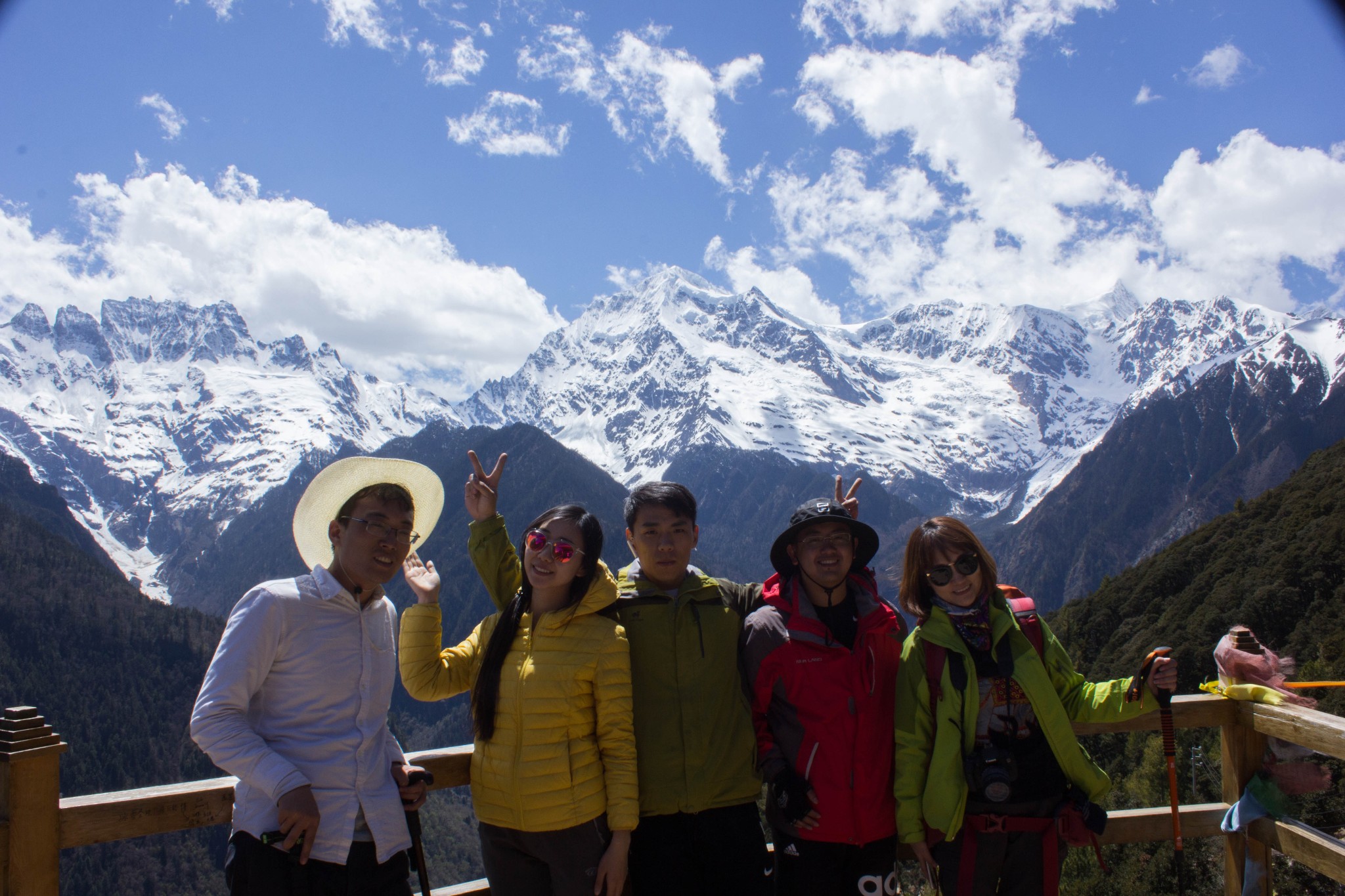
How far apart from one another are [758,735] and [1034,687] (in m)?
Result: 1.59

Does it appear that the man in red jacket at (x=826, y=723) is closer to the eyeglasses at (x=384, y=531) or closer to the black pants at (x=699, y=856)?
the black pants at (x=699, y=856)

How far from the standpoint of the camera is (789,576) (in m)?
5.38

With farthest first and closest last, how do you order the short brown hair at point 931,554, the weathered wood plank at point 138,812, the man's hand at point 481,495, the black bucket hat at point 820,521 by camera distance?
the man's hand at point 481,495 < the black bucket hat at point 820,521 < the short brown hair at point 931,554 < the weathered wood plank at point 138,812

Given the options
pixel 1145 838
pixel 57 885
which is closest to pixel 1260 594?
pixel 1145 838

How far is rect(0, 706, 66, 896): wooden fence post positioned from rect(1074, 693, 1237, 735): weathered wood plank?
5.49 m

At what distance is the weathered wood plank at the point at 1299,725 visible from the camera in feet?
15.2

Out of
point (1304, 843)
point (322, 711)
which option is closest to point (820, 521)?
point (322, 711)

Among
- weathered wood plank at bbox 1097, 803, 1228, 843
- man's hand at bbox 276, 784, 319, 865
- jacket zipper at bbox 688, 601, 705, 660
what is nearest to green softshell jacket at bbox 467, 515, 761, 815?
jacket zipper at bbox 688, 601, 705, 660

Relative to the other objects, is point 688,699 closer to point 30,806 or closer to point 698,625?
point 698,625

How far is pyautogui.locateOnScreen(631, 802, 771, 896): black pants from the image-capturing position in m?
4.67

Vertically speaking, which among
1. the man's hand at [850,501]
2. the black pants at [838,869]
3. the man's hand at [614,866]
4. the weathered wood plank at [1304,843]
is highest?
the man's hand at [850,501]

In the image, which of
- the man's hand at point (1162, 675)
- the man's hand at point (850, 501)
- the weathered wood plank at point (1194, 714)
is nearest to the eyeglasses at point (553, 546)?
the man's hand at point (850, 501)

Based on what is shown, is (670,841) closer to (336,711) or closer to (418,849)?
(418,849)

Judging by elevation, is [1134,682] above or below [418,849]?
above
